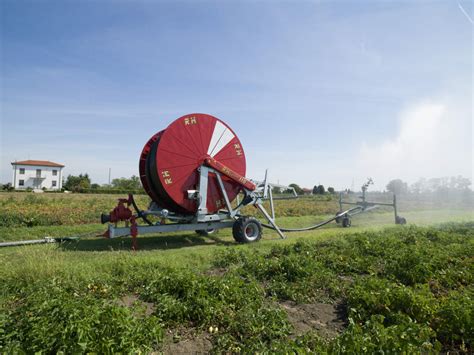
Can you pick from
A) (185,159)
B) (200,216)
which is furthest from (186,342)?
(185,159)

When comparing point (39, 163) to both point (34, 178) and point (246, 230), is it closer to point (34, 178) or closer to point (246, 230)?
point (34, 178)

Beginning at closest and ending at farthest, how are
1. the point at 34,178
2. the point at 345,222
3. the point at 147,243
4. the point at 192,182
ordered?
the point at 192,182
the point at 147,243
the point at 345,222
the point at 34,178

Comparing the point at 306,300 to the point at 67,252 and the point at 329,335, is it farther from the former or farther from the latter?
the point at 67,252

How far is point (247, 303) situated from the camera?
4.70 meters

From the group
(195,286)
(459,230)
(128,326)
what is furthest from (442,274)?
(459,230)

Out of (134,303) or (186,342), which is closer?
(186,342)

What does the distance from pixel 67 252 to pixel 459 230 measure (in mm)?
13691

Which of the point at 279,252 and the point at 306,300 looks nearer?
the point at 306,300

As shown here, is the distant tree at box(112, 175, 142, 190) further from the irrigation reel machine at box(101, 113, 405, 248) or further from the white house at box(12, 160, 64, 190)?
the irrigation reel machine at box(101, 113, 405, 248)

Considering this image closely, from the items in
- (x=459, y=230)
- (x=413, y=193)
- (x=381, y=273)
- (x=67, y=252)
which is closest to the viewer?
(x=381, y=273)

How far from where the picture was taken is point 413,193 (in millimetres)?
26672

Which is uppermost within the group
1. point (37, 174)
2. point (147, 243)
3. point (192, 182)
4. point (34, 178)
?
point (37, 174)

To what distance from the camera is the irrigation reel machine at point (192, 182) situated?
991 cm

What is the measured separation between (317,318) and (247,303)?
3.50ft
